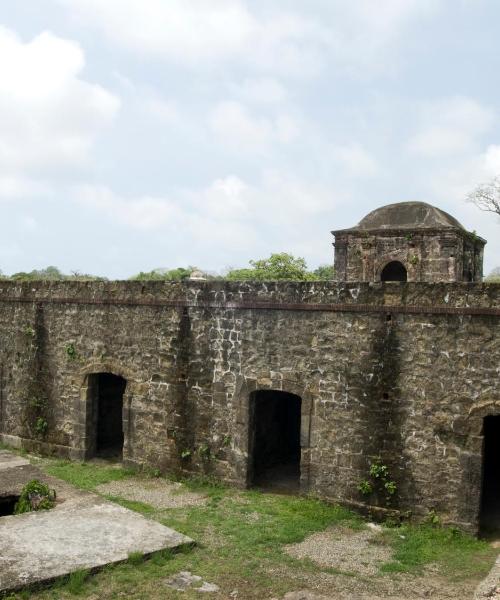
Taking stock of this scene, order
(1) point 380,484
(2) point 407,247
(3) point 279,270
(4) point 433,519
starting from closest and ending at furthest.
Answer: (4) point 433,519, (1) point 380,484, (2) point 407,247, (3) point 279,270

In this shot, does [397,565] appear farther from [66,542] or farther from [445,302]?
[66,542]

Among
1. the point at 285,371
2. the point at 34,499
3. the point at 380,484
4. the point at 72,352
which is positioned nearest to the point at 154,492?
the point at 34,499

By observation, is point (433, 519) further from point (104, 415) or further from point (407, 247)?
point (407, 247)

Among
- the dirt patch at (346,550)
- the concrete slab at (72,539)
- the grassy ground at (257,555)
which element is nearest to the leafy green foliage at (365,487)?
the grassy ground at (257,555)

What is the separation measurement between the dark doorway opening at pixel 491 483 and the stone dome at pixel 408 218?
6.08m

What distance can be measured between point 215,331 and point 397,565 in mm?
5350

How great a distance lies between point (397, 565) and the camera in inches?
323

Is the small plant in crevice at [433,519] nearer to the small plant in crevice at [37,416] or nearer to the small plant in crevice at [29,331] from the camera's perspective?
the small plant in crevice at [37,416]

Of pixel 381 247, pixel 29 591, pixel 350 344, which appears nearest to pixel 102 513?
pixel 29 591

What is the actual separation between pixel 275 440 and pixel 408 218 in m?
8.04

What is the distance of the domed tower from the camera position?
16703 millimetres

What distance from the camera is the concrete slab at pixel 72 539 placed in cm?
754

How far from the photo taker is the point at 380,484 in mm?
9961

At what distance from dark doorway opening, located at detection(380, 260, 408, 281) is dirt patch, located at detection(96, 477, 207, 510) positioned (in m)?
9.14
